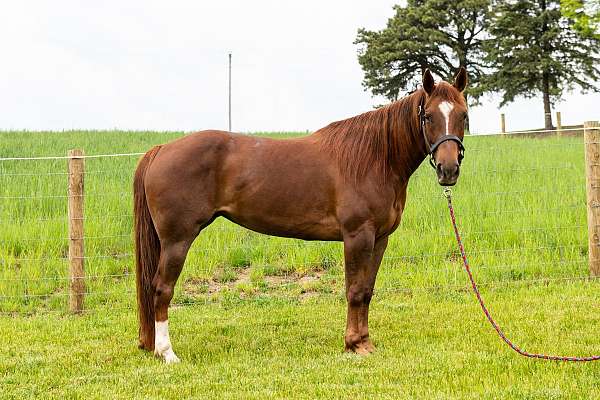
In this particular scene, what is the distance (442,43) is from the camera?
1280 inches

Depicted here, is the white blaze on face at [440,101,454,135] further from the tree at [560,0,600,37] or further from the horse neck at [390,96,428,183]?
the tree at [560,0,600,37]

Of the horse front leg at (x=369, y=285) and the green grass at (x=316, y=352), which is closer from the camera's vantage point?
the green grass at (x=316, y=352)

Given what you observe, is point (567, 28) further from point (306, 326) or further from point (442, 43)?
point (306, 326)

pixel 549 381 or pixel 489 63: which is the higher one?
pixel 489 63

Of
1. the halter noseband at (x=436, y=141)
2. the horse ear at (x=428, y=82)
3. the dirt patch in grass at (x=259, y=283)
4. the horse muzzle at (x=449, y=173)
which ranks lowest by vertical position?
the dirt patch in grass at (x=259, y=283)

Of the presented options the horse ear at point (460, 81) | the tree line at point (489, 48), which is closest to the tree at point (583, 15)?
the tree line at point (489, 48)

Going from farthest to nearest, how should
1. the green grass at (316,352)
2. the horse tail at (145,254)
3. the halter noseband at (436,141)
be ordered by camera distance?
the horse tail at (145,254) < the halter noseband at (436,141) < the green grass at (316,352)

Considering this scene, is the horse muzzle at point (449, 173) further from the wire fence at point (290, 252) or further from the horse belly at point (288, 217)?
the wire fence at point (290, 252)

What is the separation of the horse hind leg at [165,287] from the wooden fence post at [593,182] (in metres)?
5.14

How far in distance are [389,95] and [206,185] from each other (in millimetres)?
29673

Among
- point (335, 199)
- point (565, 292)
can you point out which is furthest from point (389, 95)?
point (335, 199)

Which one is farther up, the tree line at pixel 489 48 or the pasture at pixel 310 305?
the tree line at pixel 489 48

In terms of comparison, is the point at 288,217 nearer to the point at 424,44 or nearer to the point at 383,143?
the point at 383,143

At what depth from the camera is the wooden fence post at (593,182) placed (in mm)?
7492
